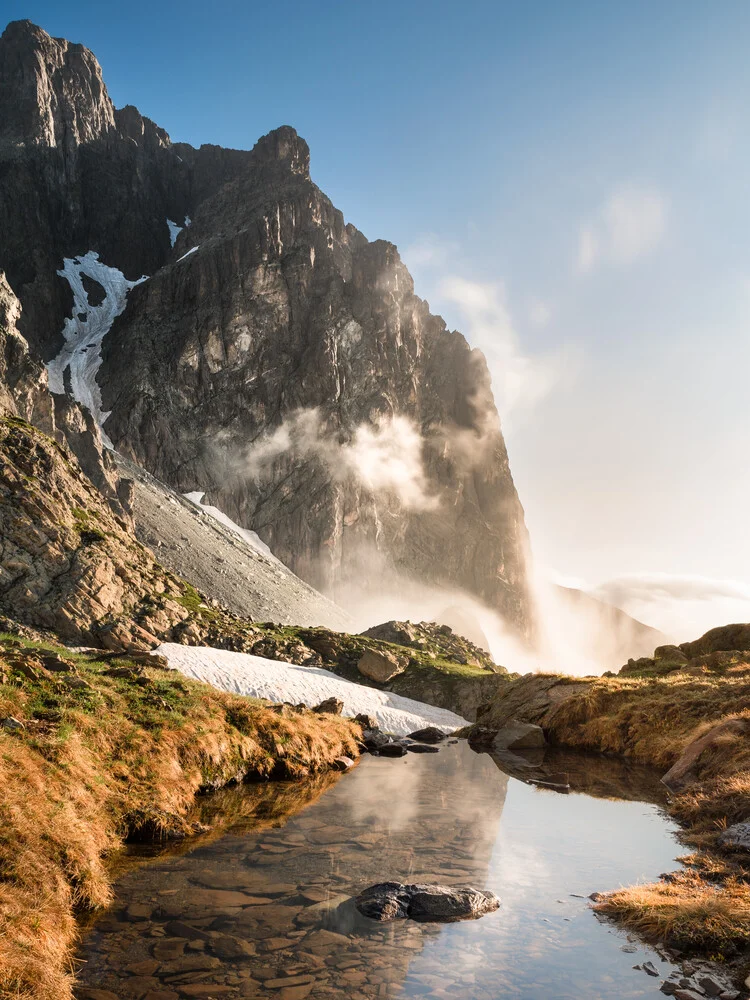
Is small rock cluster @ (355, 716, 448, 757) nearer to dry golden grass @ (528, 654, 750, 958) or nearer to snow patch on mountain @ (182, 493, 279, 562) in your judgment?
dry golden grass @ (528, 654, 750, 958)

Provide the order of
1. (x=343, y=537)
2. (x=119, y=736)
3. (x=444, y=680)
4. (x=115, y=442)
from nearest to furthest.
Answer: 1. (x=119, y=736)
2. (x=444, y=680)
3. (x=115, y=442)
4. (x=343, y=537)

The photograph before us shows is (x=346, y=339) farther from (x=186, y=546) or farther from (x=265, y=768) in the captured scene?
(x=265, y=768)

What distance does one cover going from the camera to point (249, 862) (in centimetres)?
1523

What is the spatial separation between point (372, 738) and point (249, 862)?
2500cm

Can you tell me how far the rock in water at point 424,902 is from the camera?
41.2 feet

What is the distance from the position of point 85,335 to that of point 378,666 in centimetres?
14585

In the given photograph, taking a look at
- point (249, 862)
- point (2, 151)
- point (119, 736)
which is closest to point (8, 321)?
point (119, 736)

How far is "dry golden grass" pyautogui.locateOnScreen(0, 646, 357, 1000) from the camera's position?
10188 millimetres

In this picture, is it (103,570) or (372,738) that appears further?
(103,570)

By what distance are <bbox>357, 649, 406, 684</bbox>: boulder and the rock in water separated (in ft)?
211

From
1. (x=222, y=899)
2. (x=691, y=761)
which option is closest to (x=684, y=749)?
(x=691, y=761)

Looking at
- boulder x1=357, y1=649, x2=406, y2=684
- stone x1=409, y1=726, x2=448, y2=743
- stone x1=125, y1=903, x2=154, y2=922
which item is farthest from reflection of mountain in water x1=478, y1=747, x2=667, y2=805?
boulder x1=357, y1=649, x2=406, y2=684

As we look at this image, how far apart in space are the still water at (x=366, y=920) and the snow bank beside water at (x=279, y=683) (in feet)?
93.8

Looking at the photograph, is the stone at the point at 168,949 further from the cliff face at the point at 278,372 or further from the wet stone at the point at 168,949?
the cliff face at the point at 278,372
